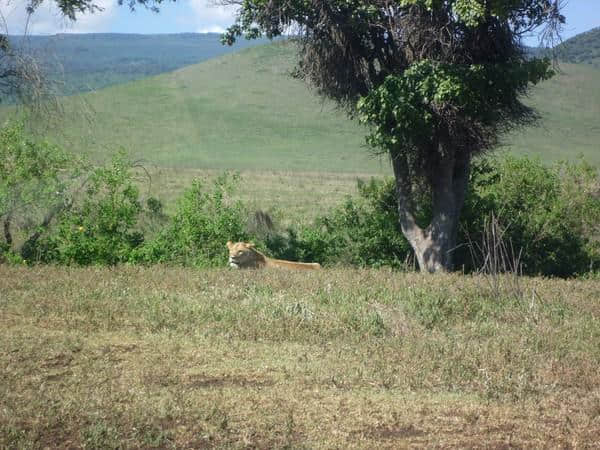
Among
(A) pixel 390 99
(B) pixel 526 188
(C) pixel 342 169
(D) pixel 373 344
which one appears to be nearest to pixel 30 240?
(A) pixel 390 99

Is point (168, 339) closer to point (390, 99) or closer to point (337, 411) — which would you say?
point (337, 411)

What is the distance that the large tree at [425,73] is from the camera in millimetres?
14234

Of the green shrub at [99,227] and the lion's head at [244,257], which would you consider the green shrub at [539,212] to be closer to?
the lion's head at [244,257]

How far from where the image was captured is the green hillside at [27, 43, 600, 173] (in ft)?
204

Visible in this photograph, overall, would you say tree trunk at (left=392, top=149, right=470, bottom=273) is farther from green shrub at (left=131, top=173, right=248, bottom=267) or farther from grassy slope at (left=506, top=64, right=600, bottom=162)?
grassy slope at (left=506, top=64, right=600, bottom=162)

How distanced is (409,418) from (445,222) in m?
10.0

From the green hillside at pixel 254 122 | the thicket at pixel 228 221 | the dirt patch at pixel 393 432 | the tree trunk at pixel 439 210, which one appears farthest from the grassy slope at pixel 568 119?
the dirt patch at pixel 393 432

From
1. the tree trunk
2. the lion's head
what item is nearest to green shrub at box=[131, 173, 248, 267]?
the lion's head

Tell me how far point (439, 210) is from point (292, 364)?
8.94 m

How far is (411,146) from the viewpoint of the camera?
1572 centimetres

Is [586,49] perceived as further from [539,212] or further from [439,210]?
[439,210]

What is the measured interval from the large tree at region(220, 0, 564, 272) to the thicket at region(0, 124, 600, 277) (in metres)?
1.20

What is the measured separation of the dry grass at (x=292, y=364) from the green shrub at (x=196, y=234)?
442 cm

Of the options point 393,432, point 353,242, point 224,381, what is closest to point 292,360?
point 224,381
